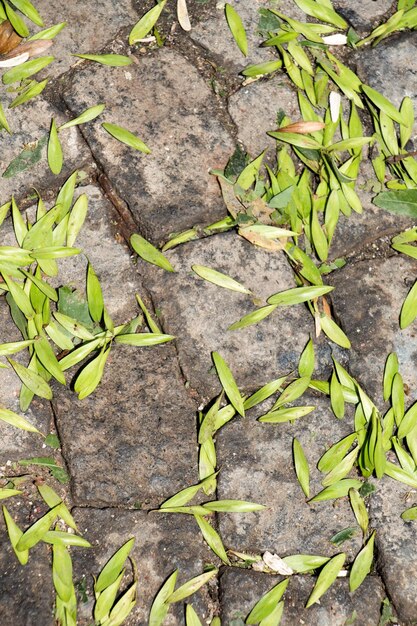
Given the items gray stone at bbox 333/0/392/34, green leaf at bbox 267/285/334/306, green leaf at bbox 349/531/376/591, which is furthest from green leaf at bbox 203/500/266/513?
gray stone at bbox 333/0/392/34

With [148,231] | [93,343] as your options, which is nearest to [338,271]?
[148,231]

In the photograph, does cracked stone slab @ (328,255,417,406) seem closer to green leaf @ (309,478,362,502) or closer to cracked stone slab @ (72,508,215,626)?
green leaf @ (309,478,362,502)

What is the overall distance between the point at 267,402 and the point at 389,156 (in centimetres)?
78

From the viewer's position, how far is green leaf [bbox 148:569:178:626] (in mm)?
1853

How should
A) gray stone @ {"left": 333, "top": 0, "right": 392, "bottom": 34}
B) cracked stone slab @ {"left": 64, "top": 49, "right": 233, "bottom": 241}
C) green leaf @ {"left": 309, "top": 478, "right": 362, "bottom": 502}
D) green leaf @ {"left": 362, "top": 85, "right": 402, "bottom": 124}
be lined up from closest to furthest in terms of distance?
1. green leaf @ {"left": 309, "top": 478, "right": 362, "bottom": 502}
2. cracked stone slab @ {"left": 64, "top": 49, "right": 233, "bottom": 241}
3. green leaf @ {"left": 362, "top": 85, "right": 402, "bottom": 124}
4. gray stone @ {"left": 333, "top": 0, "right": 392, "bottom": 34}

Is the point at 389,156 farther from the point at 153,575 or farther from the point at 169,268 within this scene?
the point at 153,575

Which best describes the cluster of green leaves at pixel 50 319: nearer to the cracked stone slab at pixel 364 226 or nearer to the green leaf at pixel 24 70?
the green leaf at pixel 24 70

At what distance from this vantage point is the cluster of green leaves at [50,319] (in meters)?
2.03

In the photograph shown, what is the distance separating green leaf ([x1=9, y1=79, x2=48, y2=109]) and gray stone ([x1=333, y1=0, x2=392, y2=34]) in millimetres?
911

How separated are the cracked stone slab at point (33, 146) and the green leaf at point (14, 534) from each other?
32.4 inches

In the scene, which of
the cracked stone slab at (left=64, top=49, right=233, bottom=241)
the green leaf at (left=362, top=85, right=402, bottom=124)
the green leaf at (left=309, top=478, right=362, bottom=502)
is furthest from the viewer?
the green leaf at (left=362, top=85, right=402, bottom=124)

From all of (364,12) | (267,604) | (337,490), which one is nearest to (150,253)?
(337,490)

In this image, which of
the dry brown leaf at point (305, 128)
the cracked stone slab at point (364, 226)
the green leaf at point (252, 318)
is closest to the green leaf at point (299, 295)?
the green leaf at point (252, 318)

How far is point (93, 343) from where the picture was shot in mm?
2059
